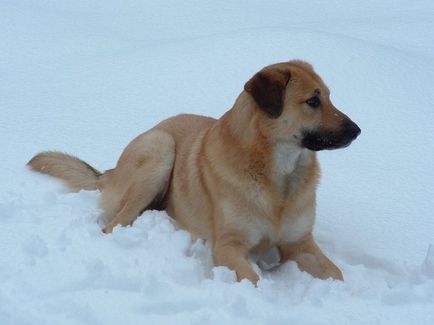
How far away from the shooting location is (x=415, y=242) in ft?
14.2

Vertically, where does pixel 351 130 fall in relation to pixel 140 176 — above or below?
above

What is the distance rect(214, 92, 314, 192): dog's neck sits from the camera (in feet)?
12.8

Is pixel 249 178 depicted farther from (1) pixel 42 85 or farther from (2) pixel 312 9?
(2) pixel 312 9

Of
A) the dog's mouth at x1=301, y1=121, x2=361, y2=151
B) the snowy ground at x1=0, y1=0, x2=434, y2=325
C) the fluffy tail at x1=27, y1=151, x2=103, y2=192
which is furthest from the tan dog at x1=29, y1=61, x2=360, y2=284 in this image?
the fluffy tail at x1=27, y1=151, x2=103, y2=192

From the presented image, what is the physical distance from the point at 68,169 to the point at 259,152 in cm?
195

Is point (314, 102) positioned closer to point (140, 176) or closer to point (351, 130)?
point (351, 130)

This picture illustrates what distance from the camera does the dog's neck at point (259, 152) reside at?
3906 mm

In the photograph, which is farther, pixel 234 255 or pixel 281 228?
pixel 281 228

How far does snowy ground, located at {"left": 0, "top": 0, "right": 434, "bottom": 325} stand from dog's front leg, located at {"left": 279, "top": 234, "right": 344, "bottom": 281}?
130mm

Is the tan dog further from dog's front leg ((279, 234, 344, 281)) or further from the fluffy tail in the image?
the fluffy tail

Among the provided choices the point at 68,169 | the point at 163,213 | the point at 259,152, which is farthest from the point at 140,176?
the point at 259,152

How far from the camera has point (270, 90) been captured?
12.6 feet

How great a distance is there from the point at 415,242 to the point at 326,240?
0.65 metres

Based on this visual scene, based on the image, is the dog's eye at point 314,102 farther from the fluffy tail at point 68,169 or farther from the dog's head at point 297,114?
the fluffy tail at point 68,169
